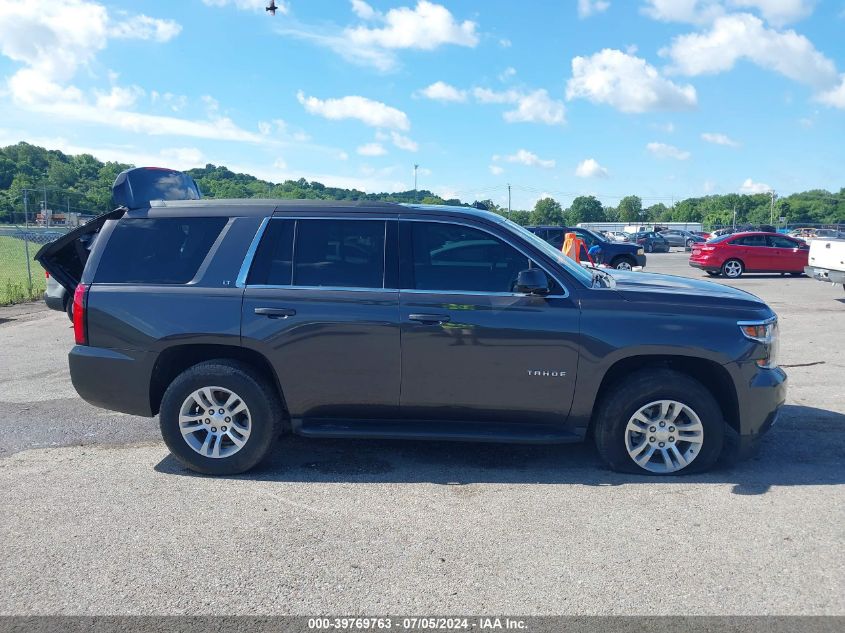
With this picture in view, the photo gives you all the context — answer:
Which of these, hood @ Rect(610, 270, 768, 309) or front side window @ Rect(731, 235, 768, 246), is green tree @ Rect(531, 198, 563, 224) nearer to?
front side window @ Rect(731, 235, 768, 246)

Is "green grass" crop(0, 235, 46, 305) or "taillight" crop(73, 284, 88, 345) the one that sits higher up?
"taillight" crop(73, 284, 88, 345)

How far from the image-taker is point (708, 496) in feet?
14.7

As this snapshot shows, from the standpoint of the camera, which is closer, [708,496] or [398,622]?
[398,622]

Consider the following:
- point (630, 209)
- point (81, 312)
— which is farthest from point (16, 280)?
point (630, 209)

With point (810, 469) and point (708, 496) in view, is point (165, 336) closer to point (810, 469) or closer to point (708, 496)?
point (708, 496)

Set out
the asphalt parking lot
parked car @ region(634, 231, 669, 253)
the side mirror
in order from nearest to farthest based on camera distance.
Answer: the asphalt parking lot
the side mirror
parked car @ region(634, 231, 669, 253)

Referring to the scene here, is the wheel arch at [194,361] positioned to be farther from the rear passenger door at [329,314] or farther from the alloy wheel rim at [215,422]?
the alloy wheel rim at [215,422]

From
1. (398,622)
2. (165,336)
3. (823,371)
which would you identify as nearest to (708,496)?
(398,622)

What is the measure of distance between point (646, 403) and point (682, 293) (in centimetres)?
84

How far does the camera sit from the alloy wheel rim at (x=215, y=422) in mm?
4863

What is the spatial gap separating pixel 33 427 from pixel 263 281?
2.84m

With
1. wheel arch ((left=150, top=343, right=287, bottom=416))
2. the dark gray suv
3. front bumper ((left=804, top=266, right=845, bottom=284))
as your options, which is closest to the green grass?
wheel arch ((left=150, top=343, right=287, bottom=416))

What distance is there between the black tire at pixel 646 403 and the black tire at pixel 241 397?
7.60 feet

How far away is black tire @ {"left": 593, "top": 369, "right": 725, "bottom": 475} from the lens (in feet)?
15.4
